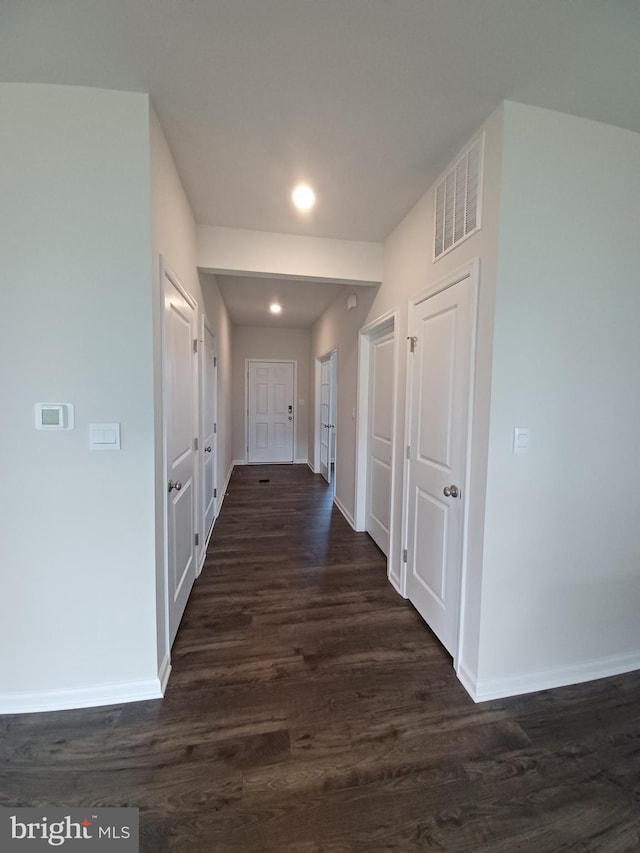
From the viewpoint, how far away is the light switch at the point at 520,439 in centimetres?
151

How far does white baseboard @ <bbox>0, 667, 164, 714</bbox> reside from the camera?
4.75 feet

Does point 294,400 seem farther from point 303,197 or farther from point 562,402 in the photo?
point 562,402

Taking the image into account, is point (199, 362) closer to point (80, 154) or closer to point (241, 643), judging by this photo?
point (80, 154)

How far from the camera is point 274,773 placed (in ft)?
4.04

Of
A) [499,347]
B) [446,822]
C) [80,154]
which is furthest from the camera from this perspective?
[499,347]

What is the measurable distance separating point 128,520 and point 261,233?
2193 mm

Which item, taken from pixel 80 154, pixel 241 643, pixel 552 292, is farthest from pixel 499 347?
pixel 241 643

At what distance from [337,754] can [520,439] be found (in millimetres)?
1505

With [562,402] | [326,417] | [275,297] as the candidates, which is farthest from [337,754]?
[326,417]

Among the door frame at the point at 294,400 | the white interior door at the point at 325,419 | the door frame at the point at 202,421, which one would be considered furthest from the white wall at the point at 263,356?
the door frame at the point at 202,421

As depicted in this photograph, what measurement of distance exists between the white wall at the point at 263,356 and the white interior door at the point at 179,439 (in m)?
4.02

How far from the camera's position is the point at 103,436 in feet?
4.69

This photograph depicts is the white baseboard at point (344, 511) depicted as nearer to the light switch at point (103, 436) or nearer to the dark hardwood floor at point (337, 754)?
the dark hardwood floor at point (337, 754)

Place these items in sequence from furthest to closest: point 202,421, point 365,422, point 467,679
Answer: point 365,422, point 202,421, point 467,679
